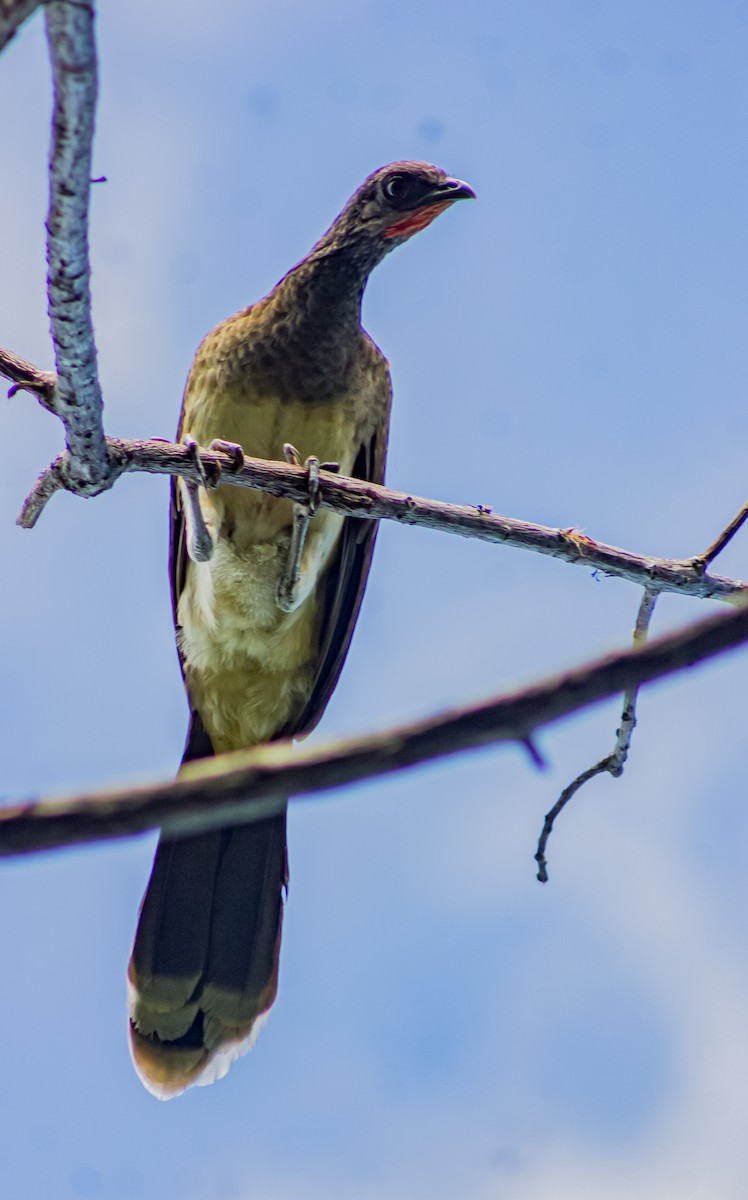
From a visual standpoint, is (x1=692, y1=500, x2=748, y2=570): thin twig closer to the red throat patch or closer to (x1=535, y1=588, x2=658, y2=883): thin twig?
(x1=535, y1=588, x2=658, y2=883): thin twig

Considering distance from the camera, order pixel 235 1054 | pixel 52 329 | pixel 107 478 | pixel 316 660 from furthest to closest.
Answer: pixel 316 660, pixel 235 1054, pixel 107 478, pixel 52 329

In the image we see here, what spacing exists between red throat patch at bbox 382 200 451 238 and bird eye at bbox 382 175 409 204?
110 millimetres

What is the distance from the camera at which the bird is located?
205 inches

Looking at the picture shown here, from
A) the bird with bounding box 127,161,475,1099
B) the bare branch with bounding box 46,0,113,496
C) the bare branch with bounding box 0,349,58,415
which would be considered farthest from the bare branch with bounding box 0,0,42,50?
the bird with bounding box 127,161,475,1099

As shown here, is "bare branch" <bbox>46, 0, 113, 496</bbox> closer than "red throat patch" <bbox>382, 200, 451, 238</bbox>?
Yes

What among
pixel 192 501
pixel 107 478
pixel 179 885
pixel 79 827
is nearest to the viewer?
pixel 79 827

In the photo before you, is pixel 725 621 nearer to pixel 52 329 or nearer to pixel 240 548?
pixel 52 329

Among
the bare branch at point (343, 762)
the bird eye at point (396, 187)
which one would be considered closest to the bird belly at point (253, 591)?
the bird eye at point (396, 187)

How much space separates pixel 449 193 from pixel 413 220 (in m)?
0.21

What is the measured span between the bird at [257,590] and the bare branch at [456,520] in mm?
713

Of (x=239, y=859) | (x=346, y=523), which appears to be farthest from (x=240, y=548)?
(x=239, y=859)

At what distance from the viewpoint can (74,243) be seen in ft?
8.73

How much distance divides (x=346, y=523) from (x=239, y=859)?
1.66 metres

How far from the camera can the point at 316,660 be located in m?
5.88
